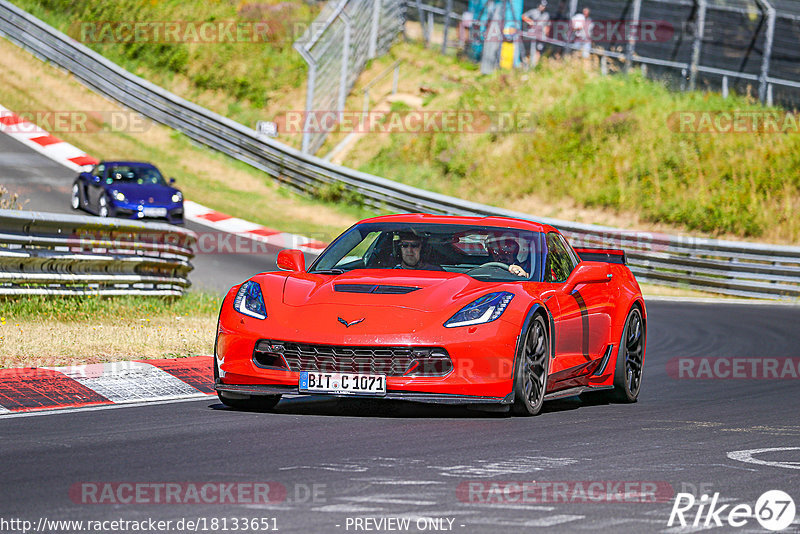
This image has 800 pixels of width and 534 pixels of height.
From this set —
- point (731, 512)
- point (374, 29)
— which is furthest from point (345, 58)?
point (731, 512)

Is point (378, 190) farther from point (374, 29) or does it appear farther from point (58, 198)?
point (374, 29)

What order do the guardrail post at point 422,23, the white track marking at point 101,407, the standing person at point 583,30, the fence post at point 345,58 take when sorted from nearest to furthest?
the white track marking at point 101,407, the standing person at point 583,30, the fence post at point 345,58, the guardrail post at point 422,23

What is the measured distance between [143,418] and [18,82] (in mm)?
30864

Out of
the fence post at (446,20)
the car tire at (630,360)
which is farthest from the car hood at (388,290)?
the fence post at (446,20)

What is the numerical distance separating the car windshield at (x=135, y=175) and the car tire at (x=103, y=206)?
2.59 ft

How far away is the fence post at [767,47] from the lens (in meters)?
27.6

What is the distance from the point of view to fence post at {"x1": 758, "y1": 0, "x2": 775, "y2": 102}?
27.6 m

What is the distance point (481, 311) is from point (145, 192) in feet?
61.1

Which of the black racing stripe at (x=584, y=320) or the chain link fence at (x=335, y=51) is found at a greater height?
the chain link fence at (x=335, y=51)

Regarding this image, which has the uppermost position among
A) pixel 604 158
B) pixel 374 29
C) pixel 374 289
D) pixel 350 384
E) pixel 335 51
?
pixel 374 29

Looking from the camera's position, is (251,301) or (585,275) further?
(585,275)

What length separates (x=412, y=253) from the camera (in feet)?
29.2

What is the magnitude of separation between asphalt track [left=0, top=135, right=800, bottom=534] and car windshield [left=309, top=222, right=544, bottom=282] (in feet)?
3.20

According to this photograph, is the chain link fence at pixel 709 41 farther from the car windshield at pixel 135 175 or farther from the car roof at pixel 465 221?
the car roof at pixel 465 221
